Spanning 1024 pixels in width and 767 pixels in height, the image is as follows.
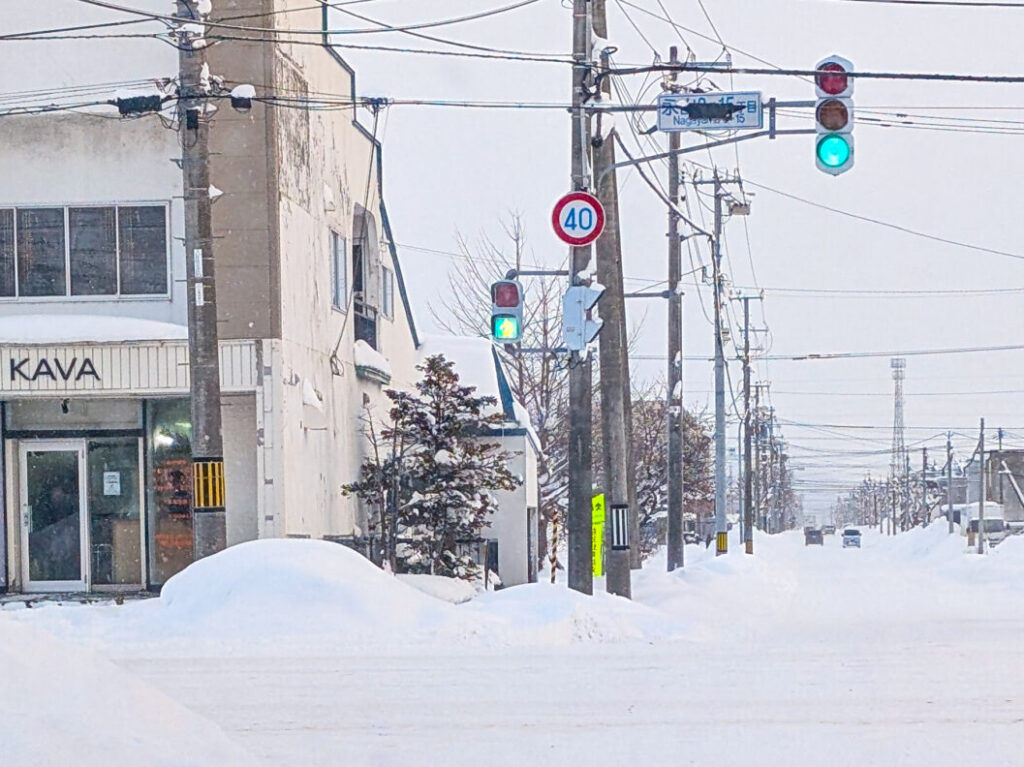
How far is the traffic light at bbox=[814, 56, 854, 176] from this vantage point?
15891 millimetres

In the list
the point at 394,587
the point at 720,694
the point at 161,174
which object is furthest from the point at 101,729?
the point at 161,174

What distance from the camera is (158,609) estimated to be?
16.2 m

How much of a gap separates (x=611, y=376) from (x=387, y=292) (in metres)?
10.9

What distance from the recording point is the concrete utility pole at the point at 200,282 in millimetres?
18391

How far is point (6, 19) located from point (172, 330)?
6.36 metres

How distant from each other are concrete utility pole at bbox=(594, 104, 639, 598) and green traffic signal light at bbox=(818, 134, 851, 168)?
6.20m

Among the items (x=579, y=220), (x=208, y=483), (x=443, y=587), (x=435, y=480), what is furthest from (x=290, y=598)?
(x=435, y=480)

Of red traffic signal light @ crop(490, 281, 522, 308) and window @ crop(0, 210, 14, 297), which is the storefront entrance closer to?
window @ crop(0, 210, 14, 297)

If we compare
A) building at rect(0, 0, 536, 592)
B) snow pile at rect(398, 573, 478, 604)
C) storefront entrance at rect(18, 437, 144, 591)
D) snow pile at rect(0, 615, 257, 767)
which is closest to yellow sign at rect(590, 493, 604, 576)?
snow pile at rect(398, 573, 478, 604)

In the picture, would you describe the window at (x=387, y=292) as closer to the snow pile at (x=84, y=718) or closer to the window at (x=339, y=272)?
the window at (x=339, y=272)

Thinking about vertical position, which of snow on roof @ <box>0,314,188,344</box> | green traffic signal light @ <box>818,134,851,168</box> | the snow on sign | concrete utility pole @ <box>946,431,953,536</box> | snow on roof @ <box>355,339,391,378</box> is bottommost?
concrete utility pole @ <box>946,431,953,536</box>

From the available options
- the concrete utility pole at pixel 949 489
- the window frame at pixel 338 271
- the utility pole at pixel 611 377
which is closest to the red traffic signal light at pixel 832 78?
the utility pole at pixel 611 377

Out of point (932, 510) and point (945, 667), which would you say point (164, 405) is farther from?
point (932, 510)

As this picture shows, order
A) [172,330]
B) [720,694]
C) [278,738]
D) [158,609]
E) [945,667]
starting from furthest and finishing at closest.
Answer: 1. [172,330]
2. [158,609]
3. [945,667]
4. [720,694]
5. [278,738]
